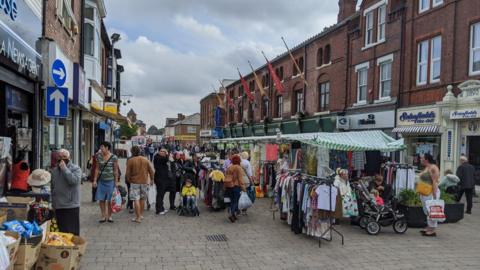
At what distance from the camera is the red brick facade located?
1631 centimetres

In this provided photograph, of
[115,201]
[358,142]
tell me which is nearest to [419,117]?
[358,142]

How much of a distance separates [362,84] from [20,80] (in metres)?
18.3

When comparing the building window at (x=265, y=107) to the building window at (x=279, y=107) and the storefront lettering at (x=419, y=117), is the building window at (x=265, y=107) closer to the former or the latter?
the building window at (x=279, y=107)

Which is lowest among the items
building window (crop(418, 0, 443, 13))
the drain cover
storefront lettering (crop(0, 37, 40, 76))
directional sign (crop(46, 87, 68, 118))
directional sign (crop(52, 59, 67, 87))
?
the drain cover

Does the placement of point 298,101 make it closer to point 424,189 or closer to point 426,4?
point 426,4

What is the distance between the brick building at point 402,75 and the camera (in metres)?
15.8

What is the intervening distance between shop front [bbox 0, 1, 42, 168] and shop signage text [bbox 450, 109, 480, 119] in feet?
46.5

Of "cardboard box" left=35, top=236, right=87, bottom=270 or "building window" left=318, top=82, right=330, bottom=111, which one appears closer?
"cardboard box" left=35, top=236, right=87, bottom=270

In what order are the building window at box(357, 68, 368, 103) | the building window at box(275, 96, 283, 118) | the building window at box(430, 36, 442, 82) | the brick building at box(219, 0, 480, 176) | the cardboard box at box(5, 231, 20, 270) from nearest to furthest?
the cardboard box at box(5, 231, 20, 270), the brick building at box(219, 0, 480, 176), the building window at box(430, 36, 442, 82), the building window at box(357, 68, 368, 103), the building window at box(275, 96, 283, 118)

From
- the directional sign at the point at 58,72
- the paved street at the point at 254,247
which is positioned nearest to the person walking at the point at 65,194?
the paved street at the point at 254,247

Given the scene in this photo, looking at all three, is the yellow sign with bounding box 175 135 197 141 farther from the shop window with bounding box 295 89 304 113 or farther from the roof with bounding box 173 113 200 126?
the shop window with bounding box 295 89 304 113

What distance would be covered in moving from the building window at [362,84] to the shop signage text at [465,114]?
6634mm

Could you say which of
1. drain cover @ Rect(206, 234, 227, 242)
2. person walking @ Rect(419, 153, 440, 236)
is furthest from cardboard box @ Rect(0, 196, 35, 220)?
person walking @ Rect(419, 153, 440, 236)

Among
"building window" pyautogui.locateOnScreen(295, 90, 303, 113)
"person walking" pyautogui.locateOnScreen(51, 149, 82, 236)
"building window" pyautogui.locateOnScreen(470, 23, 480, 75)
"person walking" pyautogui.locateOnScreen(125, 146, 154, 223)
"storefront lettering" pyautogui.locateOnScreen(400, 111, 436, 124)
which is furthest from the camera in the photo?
"building window" pyautogui.locateOnScreen(295, 90, 303, 113)
